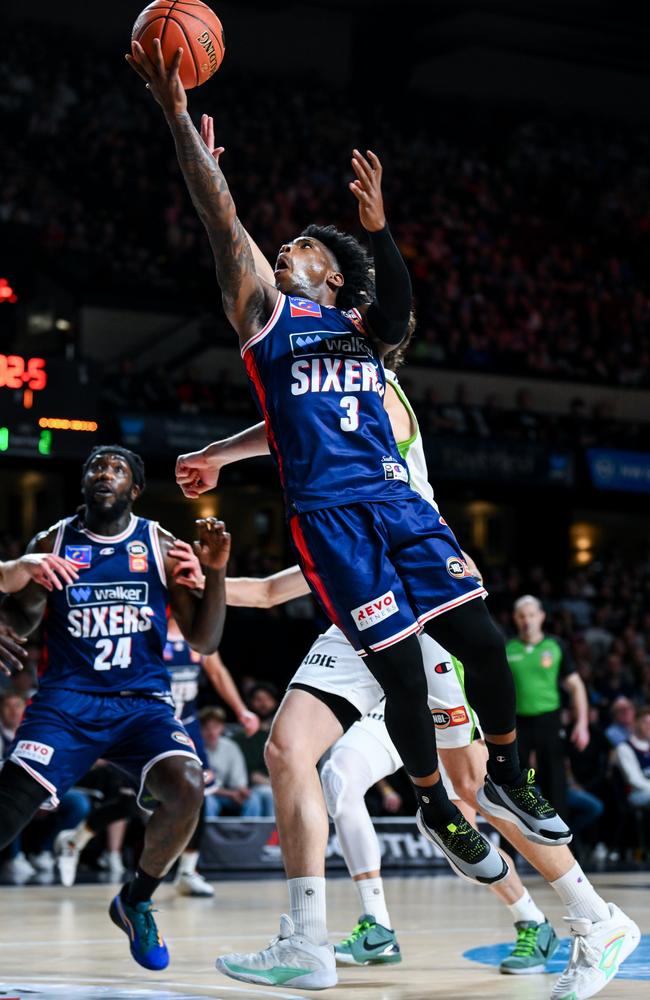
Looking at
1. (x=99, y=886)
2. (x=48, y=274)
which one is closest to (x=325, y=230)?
(x=99, y=886)

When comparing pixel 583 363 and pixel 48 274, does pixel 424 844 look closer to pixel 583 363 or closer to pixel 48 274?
pixel 48 274

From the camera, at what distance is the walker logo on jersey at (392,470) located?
4333 millimetres

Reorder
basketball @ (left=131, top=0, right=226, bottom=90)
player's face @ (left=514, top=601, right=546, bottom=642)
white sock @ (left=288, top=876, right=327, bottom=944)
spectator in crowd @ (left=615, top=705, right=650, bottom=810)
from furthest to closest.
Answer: spectator in crowd @ (left=615, top=705, right=650, bottom=810) → player's face @ (left=514, top=601, right=546, bottom=642) → white sock @ (left=288, top=876, right=327, bottom=944) → basketball @ (left=131, top=0, right=226, bottom=90)

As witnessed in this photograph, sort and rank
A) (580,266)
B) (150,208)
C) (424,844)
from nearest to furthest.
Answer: (424,844), (150,208), (580,266)

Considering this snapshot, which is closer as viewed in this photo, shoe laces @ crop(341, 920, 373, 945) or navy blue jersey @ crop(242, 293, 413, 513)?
navy blue jersey @ crop(242, 293, 413, 513)

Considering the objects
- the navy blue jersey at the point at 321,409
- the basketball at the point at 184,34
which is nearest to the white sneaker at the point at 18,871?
the navy blue jersey at the point at 321,409

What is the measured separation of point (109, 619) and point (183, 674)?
4.13 m

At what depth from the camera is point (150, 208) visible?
69.6 feet

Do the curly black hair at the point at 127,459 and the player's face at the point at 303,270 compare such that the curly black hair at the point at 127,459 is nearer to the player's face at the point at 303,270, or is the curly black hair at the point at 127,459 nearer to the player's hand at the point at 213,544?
the player's hand at the point at 213,544

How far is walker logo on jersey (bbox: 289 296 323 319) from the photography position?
4.41m

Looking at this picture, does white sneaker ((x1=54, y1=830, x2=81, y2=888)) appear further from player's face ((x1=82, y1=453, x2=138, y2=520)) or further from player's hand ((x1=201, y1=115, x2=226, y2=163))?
player's hand ((x1=201, y1=115, x2=226, y2=163))

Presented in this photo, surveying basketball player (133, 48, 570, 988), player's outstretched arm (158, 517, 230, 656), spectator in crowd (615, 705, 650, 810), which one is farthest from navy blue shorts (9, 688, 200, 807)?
spectator in crowd (615, 705, 650, 810)

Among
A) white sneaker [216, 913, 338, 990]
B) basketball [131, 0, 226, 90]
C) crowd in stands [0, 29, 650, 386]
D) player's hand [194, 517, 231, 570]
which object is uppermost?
crowd in stands [0, 29, 650, 386]

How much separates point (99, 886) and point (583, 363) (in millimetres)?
15623
